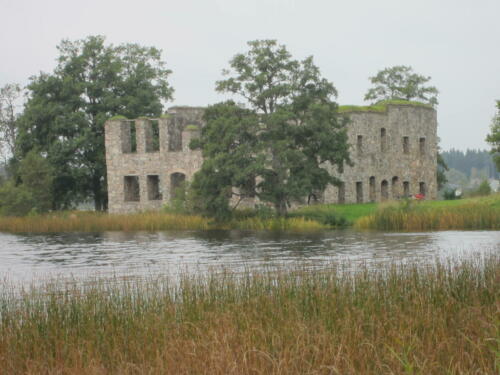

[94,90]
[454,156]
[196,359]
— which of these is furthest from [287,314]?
[454,156]

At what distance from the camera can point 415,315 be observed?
25.8ft

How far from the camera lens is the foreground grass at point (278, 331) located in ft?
21.1

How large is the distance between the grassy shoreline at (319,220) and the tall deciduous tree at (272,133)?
97 cm

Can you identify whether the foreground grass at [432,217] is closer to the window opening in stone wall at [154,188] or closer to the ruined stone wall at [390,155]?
the ruined stone wall at [390,155]

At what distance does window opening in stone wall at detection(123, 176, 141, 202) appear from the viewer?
120ft

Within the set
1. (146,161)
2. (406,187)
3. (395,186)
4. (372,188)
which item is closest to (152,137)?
(146,161)

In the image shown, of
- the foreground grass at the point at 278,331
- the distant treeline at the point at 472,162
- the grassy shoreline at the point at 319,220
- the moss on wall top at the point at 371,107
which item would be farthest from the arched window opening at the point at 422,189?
the distant treeline at the point at 472,162

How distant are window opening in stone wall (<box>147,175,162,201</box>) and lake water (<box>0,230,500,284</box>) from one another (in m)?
9.64

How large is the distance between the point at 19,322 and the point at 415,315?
166 inches

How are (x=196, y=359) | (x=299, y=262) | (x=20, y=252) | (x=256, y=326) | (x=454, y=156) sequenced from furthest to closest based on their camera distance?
(x=454, y=156) < (x=20, y=252) < (x=299, y=262) < (x=256, y=326) < (x=196, y=359)

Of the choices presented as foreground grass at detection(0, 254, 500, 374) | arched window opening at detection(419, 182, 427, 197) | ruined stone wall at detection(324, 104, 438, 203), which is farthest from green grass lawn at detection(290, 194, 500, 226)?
foreground grass at detection(0, 254, 500, 374)

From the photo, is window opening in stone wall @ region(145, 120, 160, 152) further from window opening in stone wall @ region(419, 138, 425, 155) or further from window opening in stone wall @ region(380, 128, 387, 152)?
window opening in stone wall @ region(419, 138, 425, 155)

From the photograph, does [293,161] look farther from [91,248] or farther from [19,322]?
[19,322]

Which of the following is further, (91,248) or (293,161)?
(293,161)
